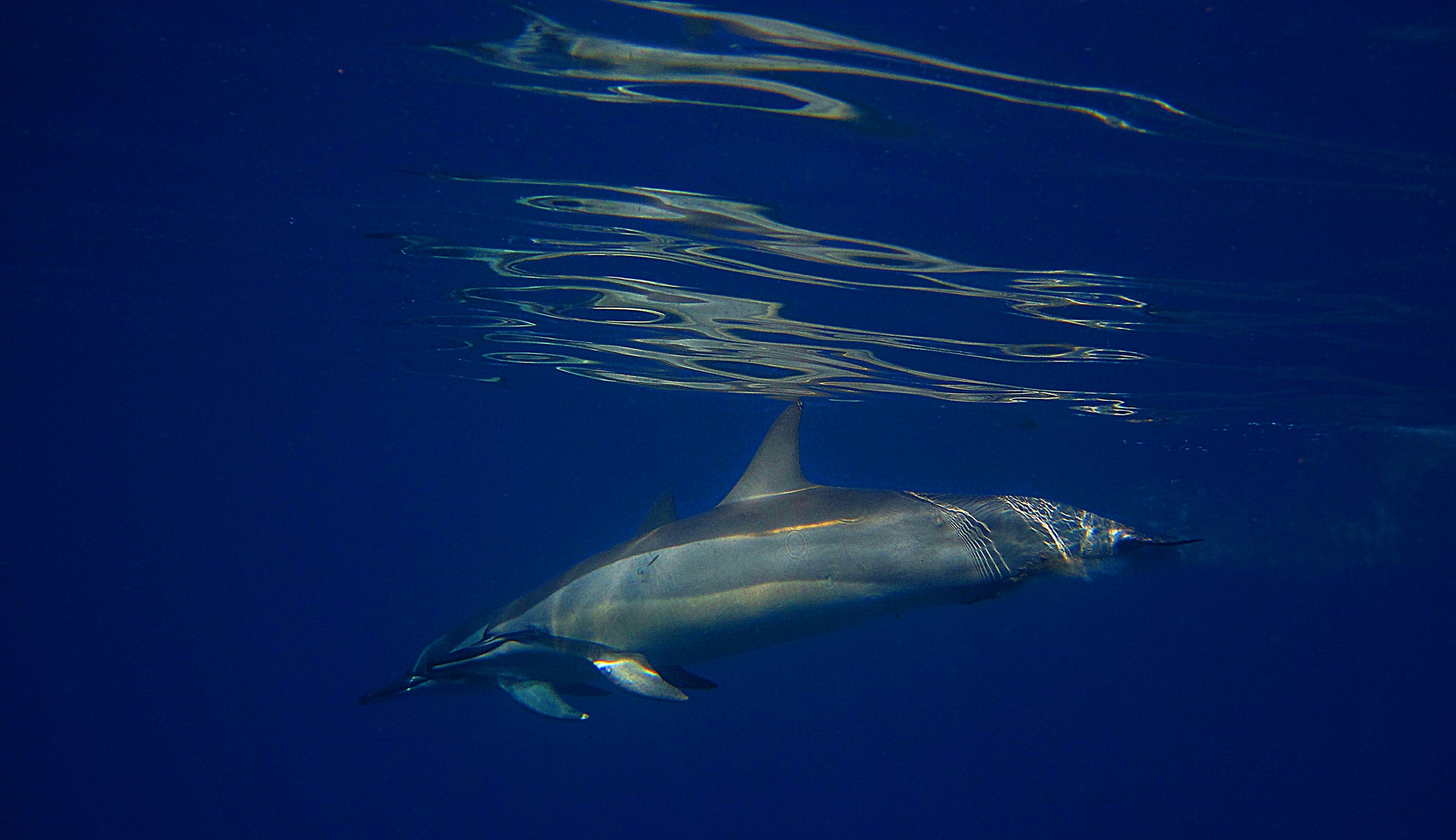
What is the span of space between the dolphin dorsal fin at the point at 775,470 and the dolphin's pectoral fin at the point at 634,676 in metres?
2.13

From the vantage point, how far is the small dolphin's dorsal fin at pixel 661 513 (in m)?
8.85

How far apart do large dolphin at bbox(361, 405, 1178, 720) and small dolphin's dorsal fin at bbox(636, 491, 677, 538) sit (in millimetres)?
974

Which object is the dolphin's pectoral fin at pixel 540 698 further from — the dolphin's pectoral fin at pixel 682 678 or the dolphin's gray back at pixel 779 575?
the dolphin's pectoral fin at pixel 682 678

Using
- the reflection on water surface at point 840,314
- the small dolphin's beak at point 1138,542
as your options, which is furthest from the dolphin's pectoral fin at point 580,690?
the reflection on water surface at point 840,314

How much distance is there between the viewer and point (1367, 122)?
623cm

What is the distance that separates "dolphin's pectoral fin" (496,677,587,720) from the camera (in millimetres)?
7230

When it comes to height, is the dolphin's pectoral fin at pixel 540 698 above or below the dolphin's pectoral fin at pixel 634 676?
below

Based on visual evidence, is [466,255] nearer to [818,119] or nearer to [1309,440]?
[818,119]

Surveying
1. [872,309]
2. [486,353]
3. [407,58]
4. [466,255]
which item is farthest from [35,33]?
[486,353]

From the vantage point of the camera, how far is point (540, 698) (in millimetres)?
7555

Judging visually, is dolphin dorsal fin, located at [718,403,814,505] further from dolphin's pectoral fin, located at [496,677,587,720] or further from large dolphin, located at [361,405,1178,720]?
dolphin's pectoral fin, located at [496,677,587,720]

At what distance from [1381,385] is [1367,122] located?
14.5 metres

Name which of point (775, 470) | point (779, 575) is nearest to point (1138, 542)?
point (779, 575)

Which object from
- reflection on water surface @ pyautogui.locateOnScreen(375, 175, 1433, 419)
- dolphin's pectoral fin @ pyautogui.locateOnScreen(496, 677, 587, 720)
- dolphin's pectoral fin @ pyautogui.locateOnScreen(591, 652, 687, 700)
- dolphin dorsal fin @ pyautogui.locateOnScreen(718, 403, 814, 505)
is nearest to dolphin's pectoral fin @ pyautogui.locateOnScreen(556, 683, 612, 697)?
dolphin's pectoral fin @ pyautogui.locateOnScreen(496, 677, 587, 720)
